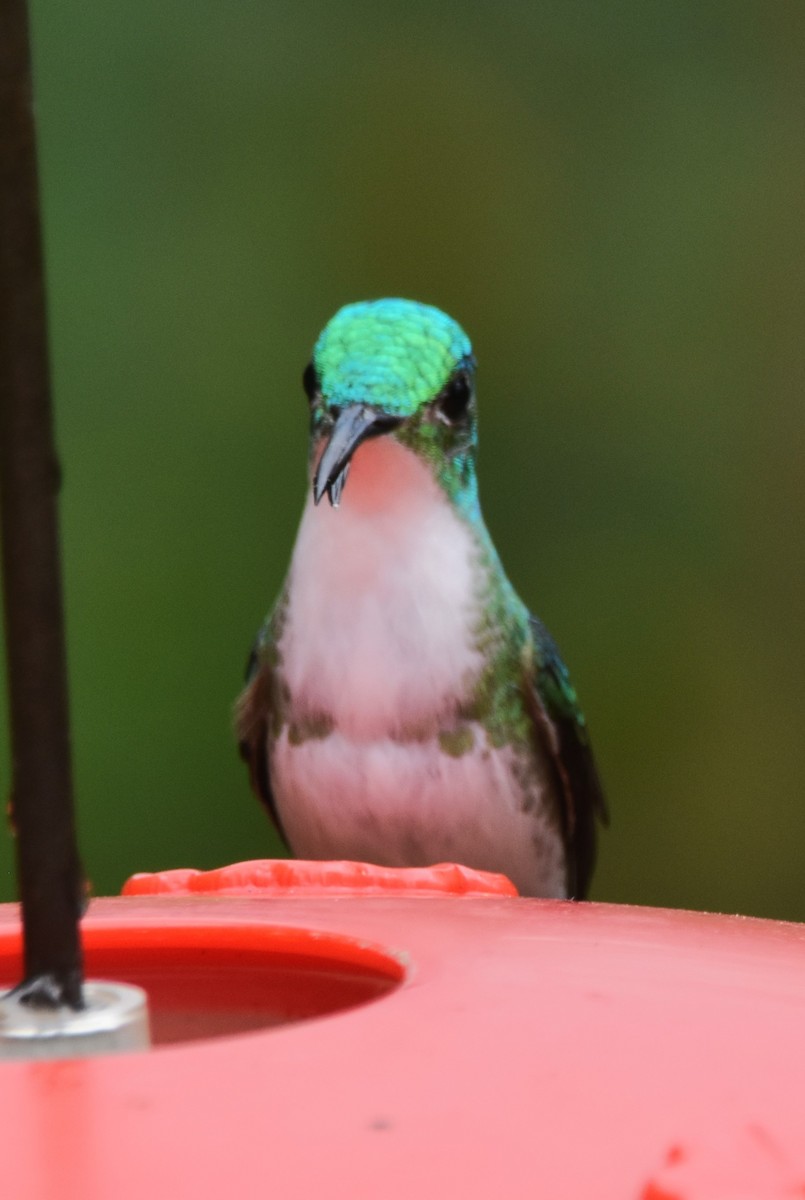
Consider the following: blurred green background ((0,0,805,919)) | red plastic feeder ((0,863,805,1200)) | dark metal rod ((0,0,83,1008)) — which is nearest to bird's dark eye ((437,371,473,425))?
blurred green background ((0,0,805,919))

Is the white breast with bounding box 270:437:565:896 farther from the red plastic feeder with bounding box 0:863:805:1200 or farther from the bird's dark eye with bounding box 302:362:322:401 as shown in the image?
the red plastic feeder with bounding box 0:863:805:1200

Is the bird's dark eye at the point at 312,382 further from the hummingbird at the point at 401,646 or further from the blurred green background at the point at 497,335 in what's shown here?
the blurred green background at the point at 497,335

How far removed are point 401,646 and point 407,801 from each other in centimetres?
14

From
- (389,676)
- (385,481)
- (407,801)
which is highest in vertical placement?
(385,481)

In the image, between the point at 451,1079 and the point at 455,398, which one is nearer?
the point at 451,1079

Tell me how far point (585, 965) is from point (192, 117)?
87.5 inches

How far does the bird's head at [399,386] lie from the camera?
4.98 feet

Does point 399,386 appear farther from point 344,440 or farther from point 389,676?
point 389,676

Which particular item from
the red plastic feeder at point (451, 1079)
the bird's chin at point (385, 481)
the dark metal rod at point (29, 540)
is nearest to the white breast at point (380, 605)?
the bird's chin at point (385, 481)

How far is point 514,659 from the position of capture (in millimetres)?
1641

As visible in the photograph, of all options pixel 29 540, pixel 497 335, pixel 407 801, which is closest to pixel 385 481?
pixel 407 801

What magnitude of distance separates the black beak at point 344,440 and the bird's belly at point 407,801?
0.80 ft

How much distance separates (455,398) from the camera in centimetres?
164

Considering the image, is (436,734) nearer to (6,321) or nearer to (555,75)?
(6,321)
